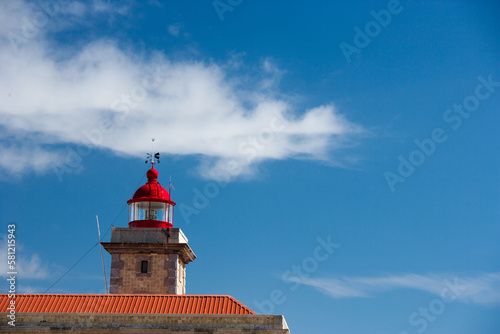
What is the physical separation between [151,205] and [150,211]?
323 mm

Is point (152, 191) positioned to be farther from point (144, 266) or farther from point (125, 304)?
point (125, 304)

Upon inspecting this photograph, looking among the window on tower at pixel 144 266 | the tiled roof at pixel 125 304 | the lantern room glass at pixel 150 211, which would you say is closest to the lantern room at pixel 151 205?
the lantern room glass at pixel 150 211

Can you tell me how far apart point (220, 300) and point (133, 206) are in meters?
9.84

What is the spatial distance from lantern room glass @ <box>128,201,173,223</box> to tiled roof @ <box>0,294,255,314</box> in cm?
807

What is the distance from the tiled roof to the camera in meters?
30.2

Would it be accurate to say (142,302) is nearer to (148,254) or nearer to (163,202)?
(148,254)

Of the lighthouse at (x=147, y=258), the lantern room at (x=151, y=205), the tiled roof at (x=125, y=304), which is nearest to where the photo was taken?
the tiled roof at (x=125, y=304)

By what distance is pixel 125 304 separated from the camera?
3062 centimetres

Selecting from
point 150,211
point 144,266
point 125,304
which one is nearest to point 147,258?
point 144,266

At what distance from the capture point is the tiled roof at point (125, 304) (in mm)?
30219

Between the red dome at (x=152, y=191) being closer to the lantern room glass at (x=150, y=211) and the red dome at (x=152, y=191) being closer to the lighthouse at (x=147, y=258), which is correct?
the lantern room glass at (x=150, y=211)

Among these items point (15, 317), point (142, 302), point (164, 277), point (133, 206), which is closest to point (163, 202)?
point (133, 206)

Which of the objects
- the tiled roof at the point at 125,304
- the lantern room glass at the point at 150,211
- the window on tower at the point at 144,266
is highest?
the lantern room glass at the point at 150,211

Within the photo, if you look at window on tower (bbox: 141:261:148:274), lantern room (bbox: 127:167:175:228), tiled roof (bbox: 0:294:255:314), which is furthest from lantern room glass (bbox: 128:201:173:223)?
tiled roof (bbox: 0:294:255:314)
